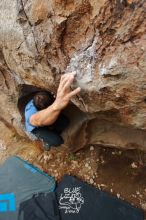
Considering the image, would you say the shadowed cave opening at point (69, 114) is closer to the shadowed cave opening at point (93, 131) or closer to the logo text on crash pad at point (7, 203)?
the shadowed cave opening at point (93, 131)

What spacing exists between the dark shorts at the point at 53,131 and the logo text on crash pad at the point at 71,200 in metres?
0.57

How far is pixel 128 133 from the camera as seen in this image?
3195 millimetres

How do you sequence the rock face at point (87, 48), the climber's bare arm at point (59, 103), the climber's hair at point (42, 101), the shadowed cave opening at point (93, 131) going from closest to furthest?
Result: the rock face at point (87, 48)
the climber's bare arm at point (59, 103)
the climber's hair at point (42, 101)
the shadowed cave opening at point (93, 131)

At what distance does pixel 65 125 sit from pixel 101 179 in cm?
71

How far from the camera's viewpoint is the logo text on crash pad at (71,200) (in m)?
3.33

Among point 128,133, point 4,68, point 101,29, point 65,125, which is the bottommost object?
point 128,133

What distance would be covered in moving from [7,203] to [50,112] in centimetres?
155

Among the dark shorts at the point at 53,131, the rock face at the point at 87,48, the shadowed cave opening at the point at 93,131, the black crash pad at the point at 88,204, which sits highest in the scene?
the rock face at the point at 87,48

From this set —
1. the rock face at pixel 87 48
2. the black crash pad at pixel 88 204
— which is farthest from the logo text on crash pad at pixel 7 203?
the rock face at pixel 87 48

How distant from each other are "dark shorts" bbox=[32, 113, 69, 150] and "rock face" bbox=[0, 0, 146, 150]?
451 millimetres

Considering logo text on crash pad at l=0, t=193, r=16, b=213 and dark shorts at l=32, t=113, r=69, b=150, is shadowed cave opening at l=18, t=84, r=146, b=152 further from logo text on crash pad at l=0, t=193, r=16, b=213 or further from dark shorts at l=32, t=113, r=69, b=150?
logo text on crash pad at l=0, t=193, r=16, b=213

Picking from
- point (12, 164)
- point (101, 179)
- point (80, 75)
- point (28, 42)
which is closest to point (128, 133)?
point (101, 179)

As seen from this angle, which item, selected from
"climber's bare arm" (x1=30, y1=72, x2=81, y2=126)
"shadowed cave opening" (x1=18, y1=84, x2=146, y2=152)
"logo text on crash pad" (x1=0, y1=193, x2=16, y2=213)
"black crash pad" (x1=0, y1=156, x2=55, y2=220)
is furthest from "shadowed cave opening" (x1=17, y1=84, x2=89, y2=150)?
"logo text on crash pad" (x1=0, y1=193, x2=16, y2=213)

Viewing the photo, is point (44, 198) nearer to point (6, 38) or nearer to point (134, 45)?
point (6, 38)
